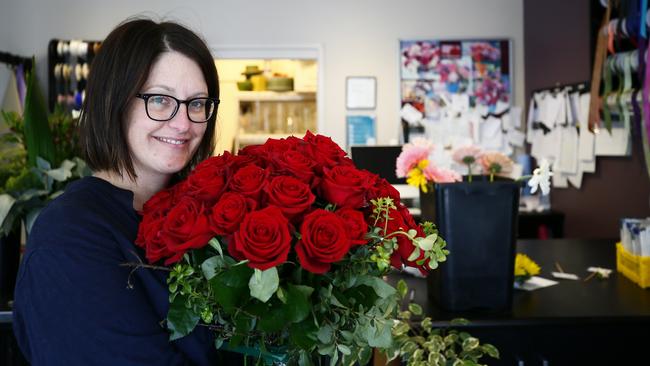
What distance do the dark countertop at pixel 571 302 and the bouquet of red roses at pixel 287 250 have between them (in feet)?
2.26

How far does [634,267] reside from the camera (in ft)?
6.17

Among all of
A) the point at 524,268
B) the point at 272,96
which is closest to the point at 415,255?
the point at 524,268

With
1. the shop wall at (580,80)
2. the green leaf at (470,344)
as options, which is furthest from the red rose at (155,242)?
the shop wall at (580,80)

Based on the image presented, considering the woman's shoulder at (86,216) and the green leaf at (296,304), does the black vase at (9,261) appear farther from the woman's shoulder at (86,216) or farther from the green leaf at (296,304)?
the green leaf at (296,304)

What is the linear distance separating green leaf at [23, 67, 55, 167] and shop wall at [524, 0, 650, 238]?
2.85m

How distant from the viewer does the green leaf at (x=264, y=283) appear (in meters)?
0.72

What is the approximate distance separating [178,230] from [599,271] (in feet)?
5.50

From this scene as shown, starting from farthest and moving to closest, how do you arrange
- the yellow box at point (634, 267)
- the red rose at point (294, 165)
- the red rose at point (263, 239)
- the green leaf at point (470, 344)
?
the yellow box at point (634, 267)
the green leaf at point (470, 344)
the red rose at point (294, 165)
the red rose at point (263, 239)

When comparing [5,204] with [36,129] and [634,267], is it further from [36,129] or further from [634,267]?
[634,267]

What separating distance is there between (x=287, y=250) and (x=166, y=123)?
50cm

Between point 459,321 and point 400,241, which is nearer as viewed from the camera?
point 400,241

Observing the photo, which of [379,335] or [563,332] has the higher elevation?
[379,335]

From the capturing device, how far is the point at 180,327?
0.83m

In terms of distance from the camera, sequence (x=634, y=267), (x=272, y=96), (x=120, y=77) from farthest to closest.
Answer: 1. (x=272, y=96)
2. (x=634, y=267)
3. (x=120, y=77)
